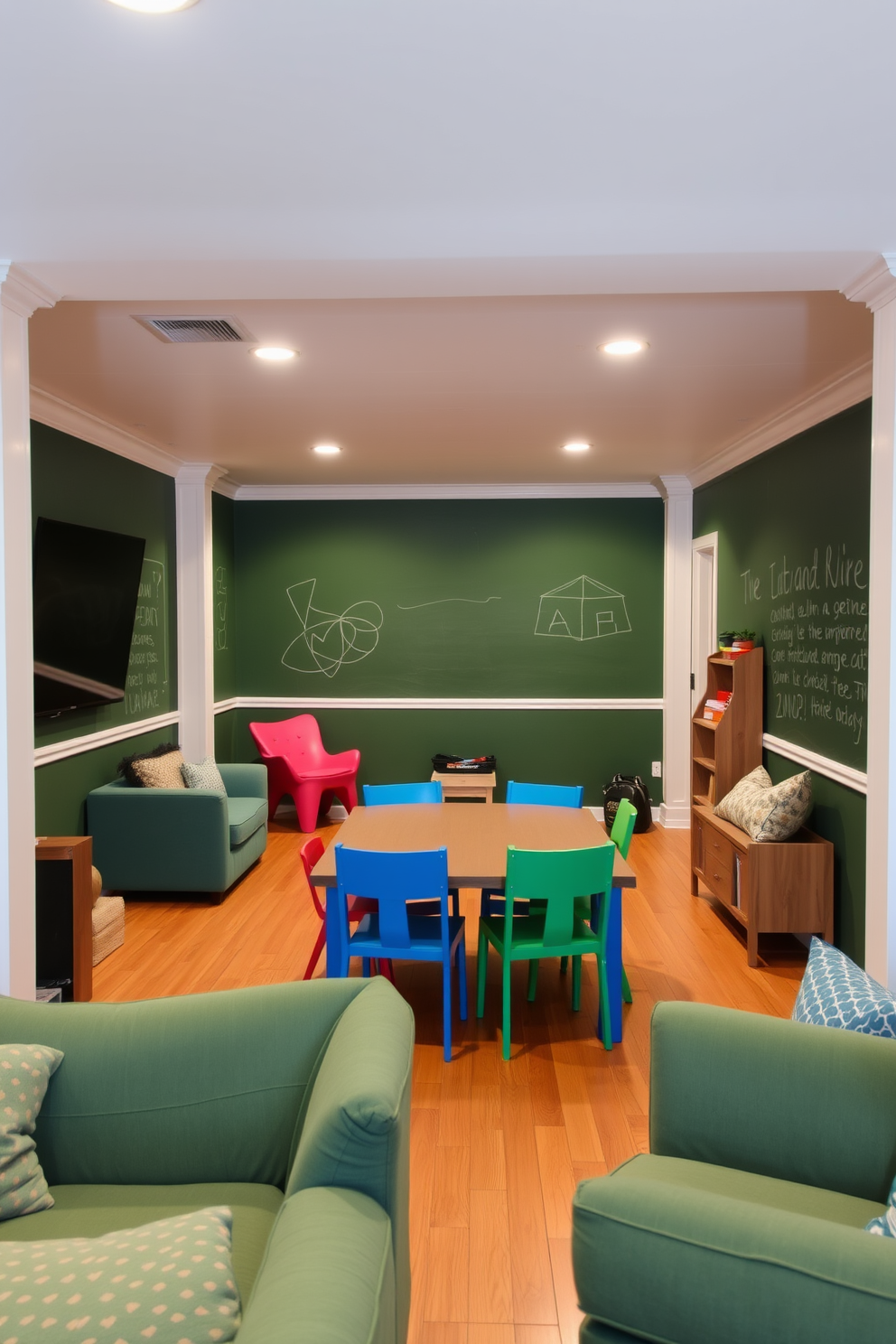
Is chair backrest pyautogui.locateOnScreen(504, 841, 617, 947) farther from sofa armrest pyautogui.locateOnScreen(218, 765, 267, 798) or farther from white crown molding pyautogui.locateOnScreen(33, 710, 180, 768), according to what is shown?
sofa armrest pyautogui.locateOnScreen(218, 765, 267, 798)

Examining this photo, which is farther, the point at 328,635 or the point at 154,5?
the point at 328,635

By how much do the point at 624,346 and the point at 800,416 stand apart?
1468mm

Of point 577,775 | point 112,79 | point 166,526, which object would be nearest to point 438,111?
point 112,79

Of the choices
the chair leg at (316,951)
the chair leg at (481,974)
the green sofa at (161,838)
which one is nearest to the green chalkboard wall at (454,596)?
the green sofa at (161,838)

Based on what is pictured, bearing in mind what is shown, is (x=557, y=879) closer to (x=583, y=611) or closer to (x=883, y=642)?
(x=883, y=642)

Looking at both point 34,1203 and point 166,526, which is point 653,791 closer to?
point 166,526

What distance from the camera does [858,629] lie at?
13.1 feet

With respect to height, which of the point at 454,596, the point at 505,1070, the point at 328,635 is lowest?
the point at 505,1070

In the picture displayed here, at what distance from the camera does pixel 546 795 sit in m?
4.60

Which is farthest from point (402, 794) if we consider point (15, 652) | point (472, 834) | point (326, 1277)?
point (326, 1277)

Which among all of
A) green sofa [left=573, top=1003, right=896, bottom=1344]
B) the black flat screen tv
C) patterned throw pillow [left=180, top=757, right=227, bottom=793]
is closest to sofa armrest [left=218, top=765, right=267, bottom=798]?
patterned throw pillow [left=180, top=757, right=227, bottom=793]

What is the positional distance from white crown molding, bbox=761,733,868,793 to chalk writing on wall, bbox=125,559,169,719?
3.68m

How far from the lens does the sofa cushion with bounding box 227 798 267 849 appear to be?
5.47m

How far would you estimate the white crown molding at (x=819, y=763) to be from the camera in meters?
3.98
